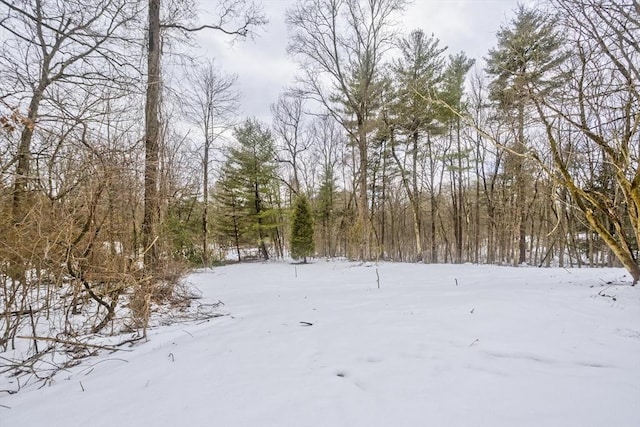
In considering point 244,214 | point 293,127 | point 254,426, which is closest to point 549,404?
point 254,426

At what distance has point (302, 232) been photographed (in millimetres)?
14148

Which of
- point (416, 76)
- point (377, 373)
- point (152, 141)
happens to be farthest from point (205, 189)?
point (377, 373)

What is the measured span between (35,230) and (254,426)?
8.87 feet

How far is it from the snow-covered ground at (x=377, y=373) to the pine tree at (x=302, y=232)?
1080 centimetres

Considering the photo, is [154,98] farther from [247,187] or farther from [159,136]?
[247,187]

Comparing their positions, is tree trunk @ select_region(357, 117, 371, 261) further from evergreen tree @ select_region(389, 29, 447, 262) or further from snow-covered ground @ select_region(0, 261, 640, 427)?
snow-covered ground @ select_region(0, 261, 640, 427)

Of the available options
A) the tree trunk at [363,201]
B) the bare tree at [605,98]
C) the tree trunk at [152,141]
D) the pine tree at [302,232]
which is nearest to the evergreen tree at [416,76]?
the tree trunk at [363,201]

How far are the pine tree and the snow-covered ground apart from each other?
10799 mm

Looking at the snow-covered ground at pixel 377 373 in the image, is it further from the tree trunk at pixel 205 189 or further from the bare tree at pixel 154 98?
the tree trunk at pixel 205 189

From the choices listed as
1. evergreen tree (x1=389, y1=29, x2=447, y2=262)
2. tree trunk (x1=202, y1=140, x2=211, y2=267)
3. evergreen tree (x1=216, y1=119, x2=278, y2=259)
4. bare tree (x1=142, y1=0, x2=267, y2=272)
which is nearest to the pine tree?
evergreen tree (x1=216, y1=119, x2=278, y2=259)

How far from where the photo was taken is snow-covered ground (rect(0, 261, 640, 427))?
139 cm

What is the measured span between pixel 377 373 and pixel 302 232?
12424 mm

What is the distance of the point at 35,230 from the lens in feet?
8.31

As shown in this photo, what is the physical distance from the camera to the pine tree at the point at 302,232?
1402cm
